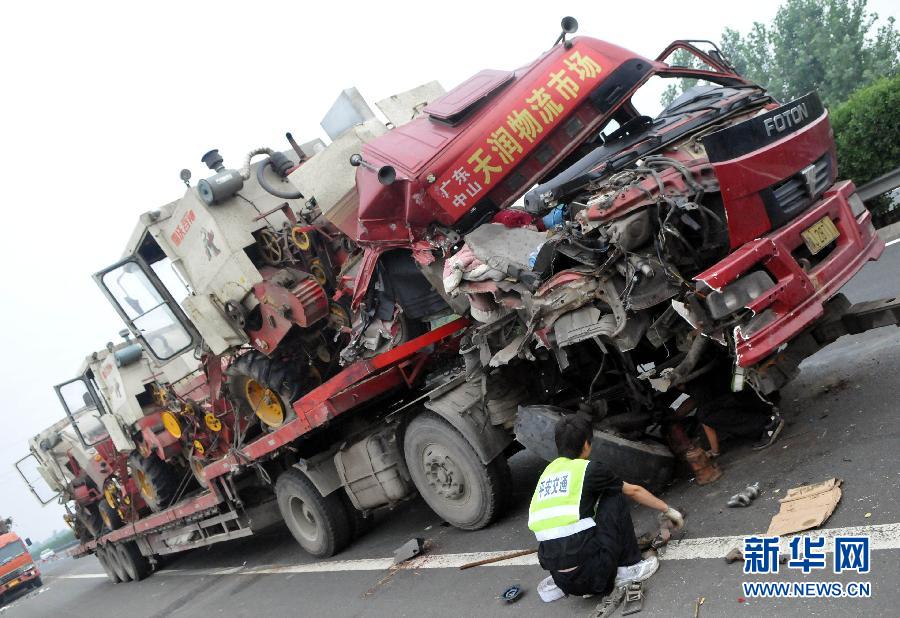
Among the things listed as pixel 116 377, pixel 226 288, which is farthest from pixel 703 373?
pixel 116 377

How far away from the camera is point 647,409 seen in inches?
212

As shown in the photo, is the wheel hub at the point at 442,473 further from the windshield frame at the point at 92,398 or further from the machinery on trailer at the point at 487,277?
the windshield frame at the point at 92,398

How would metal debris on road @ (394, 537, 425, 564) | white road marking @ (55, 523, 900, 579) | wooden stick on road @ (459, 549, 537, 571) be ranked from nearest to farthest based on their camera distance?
white road marking @ (55, 523, 900, 579) < wooden stick on road @ (459, 549, 537, 571) < metal debris on road @ (394, 537, 425, 564)

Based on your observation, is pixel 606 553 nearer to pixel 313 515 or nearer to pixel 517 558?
pixel 517 558

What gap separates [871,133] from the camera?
→ 11891 mm

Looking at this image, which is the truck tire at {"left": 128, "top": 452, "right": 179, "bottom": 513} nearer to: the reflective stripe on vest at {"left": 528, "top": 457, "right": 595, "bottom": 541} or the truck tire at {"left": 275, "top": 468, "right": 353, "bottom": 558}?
the truck tire at {"left": 275, "top": 468, "right": 353, "bottom": 558}

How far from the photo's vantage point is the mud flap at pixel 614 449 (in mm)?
4848

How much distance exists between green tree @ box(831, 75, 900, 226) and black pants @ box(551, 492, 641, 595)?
968 cm

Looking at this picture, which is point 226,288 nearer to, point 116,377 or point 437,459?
point 437,459

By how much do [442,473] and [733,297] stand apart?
9.53 ft

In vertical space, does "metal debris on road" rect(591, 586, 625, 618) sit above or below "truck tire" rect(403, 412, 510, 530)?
below

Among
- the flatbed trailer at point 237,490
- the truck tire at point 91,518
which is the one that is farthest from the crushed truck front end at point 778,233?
the truck tire at point 91,518

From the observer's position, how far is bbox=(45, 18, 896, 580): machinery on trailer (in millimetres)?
4301

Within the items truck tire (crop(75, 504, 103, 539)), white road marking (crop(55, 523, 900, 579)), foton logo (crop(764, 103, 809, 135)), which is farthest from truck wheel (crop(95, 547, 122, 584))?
foton logo (crop(764, 103, 809, 135))
